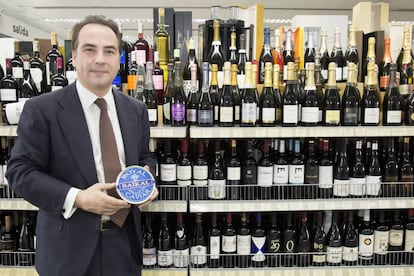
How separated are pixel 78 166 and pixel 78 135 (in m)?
0.12

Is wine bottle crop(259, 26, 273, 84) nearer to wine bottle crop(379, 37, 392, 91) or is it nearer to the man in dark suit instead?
wine bottle crop(379, 37, 392, 91)

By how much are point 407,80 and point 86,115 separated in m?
2.13

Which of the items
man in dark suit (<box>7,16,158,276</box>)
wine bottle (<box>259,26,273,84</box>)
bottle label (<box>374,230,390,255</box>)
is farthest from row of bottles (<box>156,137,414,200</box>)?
man in dark suit (<box>7,16,158,276</box>)

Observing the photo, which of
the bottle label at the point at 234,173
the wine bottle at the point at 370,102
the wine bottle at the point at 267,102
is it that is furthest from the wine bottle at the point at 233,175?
the wine bottle at the point at 370,102

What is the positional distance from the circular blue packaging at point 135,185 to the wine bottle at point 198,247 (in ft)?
2.61

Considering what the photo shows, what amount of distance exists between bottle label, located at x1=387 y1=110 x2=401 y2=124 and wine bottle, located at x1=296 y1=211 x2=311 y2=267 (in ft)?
2.43

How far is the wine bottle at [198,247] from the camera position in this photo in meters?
2.35

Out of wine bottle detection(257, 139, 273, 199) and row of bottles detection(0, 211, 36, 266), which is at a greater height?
wine bottle detection(257, 139, 273, 199)

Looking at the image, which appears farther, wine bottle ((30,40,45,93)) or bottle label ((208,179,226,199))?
wine bottle ((30,40,45,93))

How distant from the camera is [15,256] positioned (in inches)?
92.7

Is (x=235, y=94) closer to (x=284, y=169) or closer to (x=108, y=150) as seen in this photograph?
(x=284, y=169)

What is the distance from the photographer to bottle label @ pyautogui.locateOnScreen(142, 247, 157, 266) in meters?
2.33

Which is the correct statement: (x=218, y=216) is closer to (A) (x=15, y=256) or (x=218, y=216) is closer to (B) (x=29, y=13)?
(A) (x=15, y=256)

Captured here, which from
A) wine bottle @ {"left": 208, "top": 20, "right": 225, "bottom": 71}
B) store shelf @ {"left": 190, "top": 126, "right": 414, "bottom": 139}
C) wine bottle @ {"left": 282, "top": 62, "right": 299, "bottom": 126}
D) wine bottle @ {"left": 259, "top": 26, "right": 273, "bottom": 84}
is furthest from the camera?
wine bottle @ {"left": 259, "top": 26, "right": 273, "bottom": 84}
